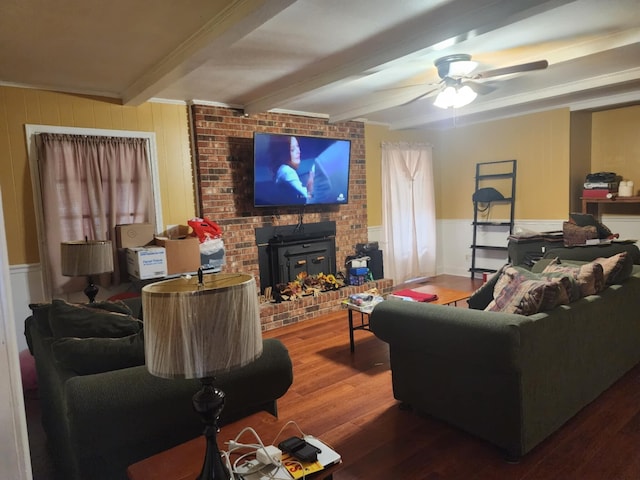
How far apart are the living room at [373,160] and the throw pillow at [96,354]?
8.00 feet

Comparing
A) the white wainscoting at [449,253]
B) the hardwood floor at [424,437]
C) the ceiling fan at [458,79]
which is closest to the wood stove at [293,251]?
the white wainscoting at [449,253]

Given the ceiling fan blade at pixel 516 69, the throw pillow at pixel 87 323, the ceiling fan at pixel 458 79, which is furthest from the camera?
the ceiling fan at pixel 458 79

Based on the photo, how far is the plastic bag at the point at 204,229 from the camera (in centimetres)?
417

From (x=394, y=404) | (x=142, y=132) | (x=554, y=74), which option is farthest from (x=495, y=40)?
(x=142, y=132)

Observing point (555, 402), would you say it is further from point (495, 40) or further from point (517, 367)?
point (495, 40)

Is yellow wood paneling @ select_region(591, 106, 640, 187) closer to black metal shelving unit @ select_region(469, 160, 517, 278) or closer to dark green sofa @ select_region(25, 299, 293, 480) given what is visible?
black metal shelving unit @ select_region(469, 160, 517, 278)

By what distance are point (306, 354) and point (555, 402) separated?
2010mm

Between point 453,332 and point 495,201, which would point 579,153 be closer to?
point 495,201

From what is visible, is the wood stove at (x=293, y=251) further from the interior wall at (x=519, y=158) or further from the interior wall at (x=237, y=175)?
the interior wall at (x=519, y=158)

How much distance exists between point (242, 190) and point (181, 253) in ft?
3.85

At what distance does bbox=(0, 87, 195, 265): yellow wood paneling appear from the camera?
3492 mm

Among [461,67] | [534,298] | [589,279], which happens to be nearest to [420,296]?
[589,279]

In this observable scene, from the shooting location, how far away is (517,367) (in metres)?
1.89

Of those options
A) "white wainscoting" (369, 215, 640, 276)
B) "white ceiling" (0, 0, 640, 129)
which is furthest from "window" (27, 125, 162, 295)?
"white wainscoting" (369, 215, 640, 276)
